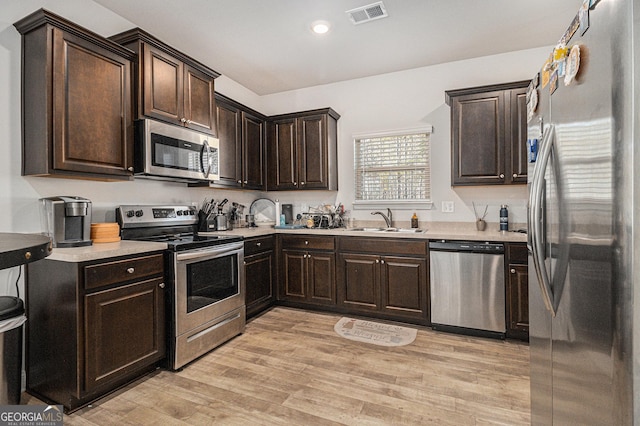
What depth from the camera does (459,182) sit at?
3.34 m

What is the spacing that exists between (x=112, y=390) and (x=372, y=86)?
3.85 m

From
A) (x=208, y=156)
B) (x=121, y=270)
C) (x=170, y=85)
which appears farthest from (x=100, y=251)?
(x=170, y=85)

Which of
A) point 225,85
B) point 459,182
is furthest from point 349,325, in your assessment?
point 225,85

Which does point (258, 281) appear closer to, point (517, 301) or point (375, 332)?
point (375, 332)

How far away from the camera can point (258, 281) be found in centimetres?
352

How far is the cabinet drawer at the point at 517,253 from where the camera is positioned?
2834 mm

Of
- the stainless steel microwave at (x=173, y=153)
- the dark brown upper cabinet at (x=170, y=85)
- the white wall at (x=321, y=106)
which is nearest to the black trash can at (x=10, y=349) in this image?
the white wall at (x=321, y=106)

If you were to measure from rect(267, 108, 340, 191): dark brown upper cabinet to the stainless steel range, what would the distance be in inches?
51.1

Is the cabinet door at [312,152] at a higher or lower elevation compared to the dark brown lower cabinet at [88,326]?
higher

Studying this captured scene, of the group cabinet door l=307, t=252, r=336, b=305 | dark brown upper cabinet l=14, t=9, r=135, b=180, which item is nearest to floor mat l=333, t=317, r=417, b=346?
cabinet door l=307, t=252, r=336, b=305

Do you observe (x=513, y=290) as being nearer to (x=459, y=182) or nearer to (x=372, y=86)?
(x=459, y=182)

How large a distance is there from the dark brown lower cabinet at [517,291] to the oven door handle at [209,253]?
2380mm

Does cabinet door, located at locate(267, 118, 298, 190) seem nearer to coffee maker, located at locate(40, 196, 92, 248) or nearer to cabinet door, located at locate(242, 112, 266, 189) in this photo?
cabinet door, located at locate(242, 112, 266, 189)

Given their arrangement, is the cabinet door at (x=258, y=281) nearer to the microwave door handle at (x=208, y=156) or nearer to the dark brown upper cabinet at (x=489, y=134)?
the microwave door handle at (x=208, y=156)
